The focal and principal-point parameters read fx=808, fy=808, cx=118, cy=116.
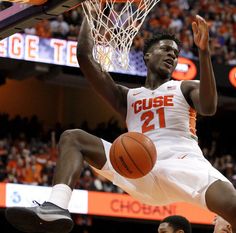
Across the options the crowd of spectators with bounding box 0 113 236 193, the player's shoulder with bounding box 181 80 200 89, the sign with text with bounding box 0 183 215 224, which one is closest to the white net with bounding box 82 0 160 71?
the player's shoulder with bounding box 181 80 200 89

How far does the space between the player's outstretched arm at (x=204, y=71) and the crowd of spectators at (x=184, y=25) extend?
10.5 m

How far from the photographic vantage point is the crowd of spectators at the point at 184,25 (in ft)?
52.2

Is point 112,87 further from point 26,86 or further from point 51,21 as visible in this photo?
point 26,86

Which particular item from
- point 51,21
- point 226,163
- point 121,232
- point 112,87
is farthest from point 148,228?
point 112,87

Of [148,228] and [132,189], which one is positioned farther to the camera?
[148,228]

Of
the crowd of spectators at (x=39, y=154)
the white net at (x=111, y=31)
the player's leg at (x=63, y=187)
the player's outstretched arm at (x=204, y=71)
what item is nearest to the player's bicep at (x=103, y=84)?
the white net at (x=111, y=31)

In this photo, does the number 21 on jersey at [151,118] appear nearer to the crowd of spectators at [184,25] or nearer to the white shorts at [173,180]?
the white shorts at [173,180]

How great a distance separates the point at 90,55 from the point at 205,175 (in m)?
1.28

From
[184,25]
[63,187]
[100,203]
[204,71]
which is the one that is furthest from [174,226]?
[184,25]

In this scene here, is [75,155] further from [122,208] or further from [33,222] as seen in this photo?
[122,208]

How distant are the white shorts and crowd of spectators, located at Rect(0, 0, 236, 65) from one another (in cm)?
1031

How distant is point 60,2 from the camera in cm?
562

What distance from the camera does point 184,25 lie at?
18.0m

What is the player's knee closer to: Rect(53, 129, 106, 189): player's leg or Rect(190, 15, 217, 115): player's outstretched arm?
Rect(53, 129, 106, 189): player's leg
